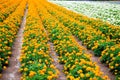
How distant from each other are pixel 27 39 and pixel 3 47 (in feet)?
5.76

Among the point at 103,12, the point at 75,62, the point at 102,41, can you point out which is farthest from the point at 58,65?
the point at 103,12

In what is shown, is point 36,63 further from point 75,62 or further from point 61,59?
point 61,59

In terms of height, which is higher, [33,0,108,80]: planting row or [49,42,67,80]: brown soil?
[33,0,108,80]: planting row

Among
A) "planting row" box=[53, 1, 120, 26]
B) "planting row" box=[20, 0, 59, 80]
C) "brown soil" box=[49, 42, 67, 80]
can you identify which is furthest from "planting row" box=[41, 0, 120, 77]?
"planting row" box=[53, 1, 120, 26]

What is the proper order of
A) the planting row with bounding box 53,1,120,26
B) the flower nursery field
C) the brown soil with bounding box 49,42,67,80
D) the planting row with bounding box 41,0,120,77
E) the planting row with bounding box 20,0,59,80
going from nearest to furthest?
1. the planting row with bounding box 20,0,59,80
2. the flower nursery field
3. the brown soil with bounding box 49,42,67,80
4. the planting row with bounding box 41,0,120,77
5. the planting row with bounding box 53,1,120,26

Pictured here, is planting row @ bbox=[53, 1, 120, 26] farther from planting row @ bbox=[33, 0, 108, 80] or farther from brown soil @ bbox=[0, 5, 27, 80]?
brown soil @ bbox=[0, 5, 27, 80]

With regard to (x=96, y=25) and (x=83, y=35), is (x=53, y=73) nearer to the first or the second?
(x=83, y=35)

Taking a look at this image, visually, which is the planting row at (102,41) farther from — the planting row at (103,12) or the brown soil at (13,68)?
the planting row at (103,12)

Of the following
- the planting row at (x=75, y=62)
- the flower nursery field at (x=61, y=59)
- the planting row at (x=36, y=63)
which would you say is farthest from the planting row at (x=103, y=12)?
the planting row at (x=36, y=63)

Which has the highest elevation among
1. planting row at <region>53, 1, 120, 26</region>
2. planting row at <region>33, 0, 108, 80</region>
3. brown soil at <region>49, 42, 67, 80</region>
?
planting row at <region>33, 0, 108, 80</region>

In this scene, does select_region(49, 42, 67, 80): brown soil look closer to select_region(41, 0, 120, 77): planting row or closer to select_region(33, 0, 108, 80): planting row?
select_region(33, 0, 108, 80): planting row

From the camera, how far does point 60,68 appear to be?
9.97 metres

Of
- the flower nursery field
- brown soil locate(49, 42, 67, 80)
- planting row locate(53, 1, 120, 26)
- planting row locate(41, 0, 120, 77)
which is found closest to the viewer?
the flower nursery field

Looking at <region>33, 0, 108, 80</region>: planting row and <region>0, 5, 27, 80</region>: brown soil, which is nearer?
<region>33, 0, 108, 80</region>: planting row
